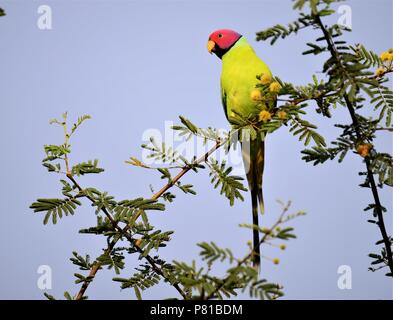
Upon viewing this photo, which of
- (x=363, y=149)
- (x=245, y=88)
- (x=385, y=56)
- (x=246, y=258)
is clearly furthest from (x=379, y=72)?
(x=245, y=88)

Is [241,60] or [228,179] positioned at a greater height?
[241,60]

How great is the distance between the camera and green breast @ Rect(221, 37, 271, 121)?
7.92 ft

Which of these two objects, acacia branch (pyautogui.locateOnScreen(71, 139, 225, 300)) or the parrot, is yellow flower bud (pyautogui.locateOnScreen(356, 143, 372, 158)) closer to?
acacia branch (pyautogui.locateOnScreen(71, 139, 225, 300))

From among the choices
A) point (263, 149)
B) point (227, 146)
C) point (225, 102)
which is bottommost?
point (227, 146)

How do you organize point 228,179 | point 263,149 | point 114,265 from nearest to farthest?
point 114,265, point 228,179, point 263,149

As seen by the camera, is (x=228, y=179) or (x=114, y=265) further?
(x=228, y=179)

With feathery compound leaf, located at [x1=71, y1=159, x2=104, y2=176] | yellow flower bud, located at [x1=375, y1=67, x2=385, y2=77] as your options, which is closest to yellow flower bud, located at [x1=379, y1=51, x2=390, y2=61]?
yellow flower bud, located at [x1=375, y1=67, x2=385, y2=77]

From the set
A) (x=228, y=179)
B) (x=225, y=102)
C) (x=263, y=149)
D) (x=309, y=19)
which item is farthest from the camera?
(x=225, y=102)

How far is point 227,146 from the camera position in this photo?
1.38m

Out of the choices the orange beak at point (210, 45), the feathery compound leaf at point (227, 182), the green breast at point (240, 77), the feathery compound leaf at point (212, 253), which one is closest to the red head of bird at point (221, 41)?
the orange beak at point (210, 45)

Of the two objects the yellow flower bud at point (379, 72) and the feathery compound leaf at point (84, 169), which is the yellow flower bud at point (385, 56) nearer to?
the yellow flower bud at point (379, 72)
